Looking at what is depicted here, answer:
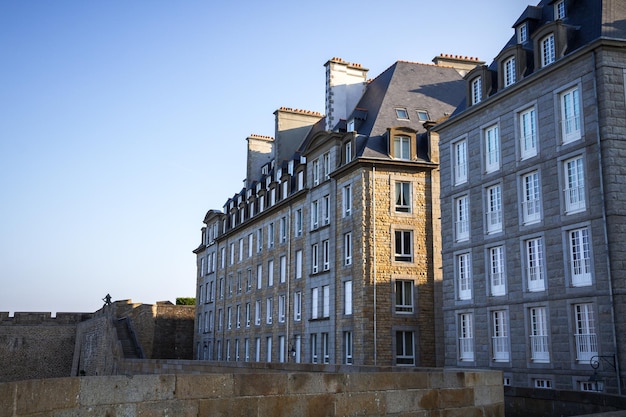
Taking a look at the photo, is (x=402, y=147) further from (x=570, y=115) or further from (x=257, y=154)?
(x=257, y=154)

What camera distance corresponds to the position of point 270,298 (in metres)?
45.2

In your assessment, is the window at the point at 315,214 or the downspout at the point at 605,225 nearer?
the downspout at the point at 605,225

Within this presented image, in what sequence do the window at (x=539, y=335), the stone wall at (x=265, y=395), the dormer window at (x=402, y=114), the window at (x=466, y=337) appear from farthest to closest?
1. the dormer window at (x=402, y=114)
2. the window at (x=466, y=337)
3. the window at (x=539, y=335)
4. the stone wall at (x=265, y=395)

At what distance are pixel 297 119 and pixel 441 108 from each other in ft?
47.2

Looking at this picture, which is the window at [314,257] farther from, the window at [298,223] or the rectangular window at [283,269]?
the rectangular window at [283,269]

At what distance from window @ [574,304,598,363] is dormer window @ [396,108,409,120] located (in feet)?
54.8

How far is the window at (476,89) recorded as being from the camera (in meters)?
27.8

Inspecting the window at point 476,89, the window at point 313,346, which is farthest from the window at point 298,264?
the window at point 476,89

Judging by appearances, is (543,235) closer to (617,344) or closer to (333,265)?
(617,344)

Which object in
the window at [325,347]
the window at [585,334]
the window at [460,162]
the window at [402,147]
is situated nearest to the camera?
the window at [585,334]

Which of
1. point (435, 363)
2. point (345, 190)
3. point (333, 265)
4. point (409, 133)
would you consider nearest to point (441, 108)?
point (409, 133)

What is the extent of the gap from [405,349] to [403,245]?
4.86 m

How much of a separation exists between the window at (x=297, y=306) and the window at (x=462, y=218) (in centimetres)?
1443

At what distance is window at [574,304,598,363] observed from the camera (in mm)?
21500
